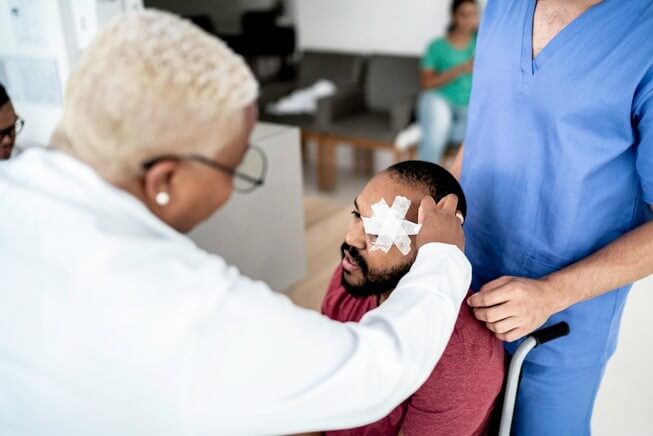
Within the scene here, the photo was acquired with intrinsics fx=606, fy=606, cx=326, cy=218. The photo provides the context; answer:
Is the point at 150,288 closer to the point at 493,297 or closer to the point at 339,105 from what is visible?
the point at 493,297

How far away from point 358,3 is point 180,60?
4.40 m

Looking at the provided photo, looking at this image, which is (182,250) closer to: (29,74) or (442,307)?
(442,307)

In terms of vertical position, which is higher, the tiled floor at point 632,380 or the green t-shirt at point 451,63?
the green t-shirt at point 451,63

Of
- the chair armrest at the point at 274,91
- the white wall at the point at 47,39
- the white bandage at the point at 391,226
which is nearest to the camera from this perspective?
the white bandage at the point at 391,226

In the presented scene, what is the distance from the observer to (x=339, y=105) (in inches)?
180

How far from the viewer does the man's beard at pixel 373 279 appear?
1.26 metres

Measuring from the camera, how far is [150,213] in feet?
2.39

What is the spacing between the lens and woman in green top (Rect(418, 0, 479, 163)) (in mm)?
3875

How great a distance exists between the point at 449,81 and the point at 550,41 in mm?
2895


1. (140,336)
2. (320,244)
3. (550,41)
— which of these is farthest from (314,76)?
(140,336)

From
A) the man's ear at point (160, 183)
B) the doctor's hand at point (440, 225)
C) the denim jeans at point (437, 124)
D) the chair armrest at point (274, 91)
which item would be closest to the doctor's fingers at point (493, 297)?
the doctor's hand at point (440, 225)

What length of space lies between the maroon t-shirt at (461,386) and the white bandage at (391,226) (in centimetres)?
18

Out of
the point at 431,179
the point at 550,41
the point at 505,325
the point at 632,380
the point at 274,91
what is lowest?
the point at 274,91

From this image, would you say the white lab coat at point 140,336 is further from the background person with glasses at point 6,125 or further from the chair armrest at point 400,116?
the chair armrest at point 400,116
